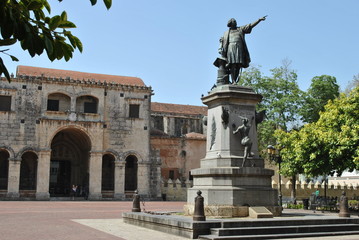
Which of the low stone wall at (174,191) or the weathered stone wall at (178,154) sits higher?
the weathered stone wall at (178,154)

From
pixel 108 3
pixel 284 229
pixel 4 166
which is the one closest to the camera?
pixel 108 3

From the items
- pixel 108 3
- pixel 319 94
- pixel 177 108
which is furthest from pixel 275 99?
pixel 108 3

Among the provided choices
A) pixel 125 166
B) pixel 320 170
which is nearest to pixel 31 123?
pixel 125 166

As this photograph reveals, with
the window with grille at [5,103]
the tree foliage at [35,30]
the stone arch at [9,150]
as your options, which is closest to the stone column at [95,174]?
the stone arch at [9,150]

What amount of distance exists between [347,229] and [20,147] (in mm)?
31126

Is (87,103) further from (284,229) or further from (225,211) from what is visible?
(284,229)

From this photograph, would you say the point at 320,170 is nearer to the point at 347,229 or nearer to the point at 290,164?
the point at 290,164

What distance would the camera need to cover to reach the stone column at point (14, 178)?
3681cm

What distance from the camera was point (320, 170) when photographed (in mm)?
24078

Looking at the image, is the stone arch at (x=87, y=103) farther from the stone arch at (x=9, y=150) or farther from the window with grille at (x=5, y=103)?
the stone arch at (x=9, y=150)

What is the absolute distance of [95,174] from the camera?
131 ft

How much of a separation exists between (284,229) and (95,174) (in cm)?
3017

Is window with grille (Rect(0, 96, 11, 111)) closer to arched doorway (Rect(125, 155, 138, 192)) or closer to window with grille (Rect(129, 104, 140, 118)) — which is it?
window with grille (Rect(129, 104, 140, 118))

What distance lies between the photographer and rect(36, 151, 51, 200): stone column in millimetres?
37562
